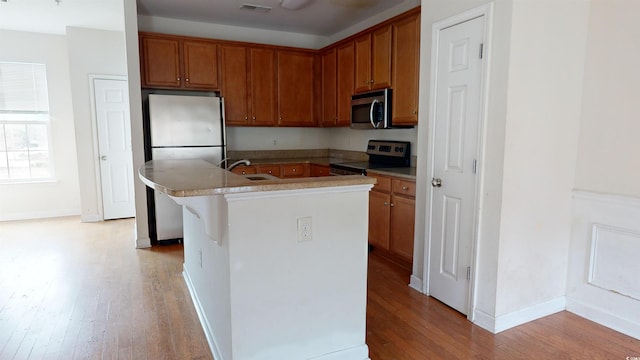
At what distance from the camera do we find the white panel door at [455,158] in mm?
2492

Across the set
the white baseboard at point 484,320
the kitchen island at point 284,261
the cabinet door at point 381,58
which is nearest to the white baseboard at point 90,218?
the kitchen island at point 284,261

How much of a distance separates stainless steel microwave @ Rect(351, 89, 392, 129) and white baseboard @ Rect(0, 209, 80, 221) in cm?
435

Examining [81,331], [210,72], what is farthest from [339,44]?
[81,331]

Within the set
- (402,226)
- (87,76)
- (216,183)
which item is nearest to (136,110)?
(87,76)

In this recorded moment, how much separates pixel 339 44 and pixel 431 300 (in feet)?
10.4

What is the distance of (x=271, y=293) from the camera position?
1866 mm

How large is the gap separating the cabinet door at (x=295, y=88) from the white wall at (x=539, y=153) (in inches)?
124

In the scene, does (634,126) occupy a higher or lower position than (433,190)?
higher

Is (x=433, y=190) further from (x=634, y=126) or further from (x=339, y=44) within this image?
(x=339, y=44)

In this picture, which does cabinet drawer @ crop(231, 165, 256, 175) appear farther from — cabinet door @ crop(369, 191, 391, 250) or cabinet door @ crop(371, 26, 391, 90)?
cabinet door @ crop(371, 26, 391, 90)

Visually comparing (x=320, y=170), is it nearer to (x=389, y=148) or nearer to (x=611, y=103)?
(x=389, y=148)

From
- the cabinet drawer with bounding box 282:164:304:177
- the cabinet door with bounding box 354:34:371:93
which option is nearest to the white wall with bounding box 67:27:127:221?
the cabinet drawer with bounding box 282:164:304:177

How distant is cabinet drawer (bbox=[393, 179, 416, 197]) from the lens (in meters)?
3.29

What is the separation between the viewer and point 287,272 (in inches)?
74.4
